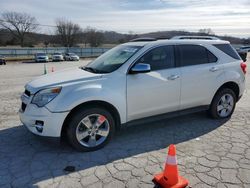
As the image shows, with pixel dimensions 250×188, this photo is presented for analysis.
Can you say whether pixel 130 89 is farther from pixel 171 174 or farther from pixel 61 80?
pixel 171 174

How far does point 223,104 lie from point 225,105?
7 cm

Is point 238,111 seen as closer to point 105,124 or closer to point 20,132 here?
point 105,124

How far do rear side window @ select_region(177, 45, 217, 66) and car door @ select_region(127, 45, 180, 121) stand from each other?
0.73 ft

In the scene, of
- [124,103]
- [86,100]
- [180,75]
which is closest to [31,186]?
[86,100]

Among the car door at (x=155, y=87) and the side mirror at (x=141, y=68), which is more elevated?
the side mirror at (x=141, y=68)

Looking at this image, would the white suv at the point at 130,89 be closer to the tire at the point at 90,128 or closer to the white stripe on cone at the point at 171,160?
the tire at the point at 90,128

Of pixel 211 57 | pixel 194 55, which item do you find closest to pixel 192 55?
pixel 194 55

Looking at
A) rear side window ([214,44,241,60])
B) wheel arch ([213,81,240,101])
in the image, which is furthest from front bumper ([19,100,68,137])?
rear side window ([214,44,241,60])

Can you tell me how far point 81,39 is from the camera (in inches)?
3201

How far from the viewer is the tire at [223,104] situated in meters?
5.18

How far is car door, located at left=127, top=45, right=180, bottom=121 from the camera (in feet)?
13.4

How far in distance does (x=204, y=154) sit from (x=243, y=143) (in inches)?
35.8

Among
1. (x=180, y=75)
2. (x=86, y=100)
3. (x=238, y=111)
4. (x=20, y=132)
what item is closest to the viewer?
(x=86, y=100)

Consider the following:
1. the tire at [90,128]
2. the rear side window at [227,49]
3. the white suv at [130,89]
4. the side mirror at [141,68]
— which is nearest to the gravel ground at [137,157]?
the tire at [90,128]
